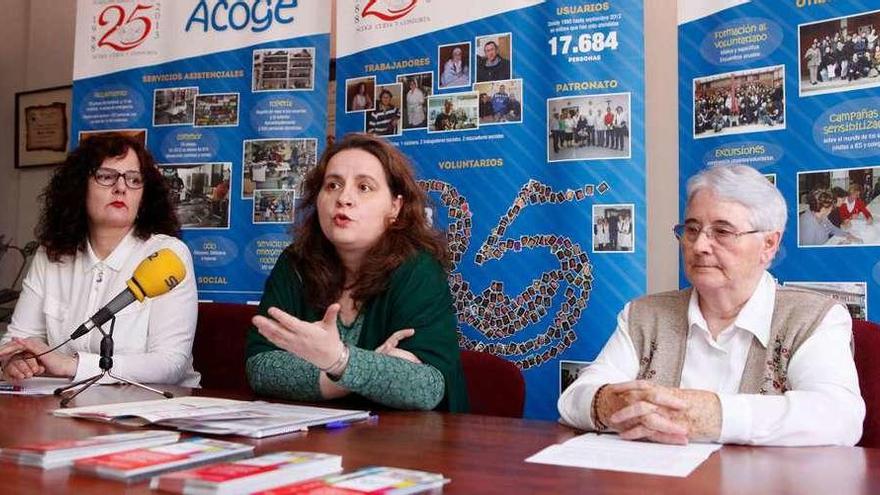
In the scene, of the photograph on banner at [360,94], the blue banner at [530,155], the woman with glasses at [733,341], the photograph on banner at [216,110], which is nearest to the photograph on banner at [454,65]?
the blue banner at [530,155]

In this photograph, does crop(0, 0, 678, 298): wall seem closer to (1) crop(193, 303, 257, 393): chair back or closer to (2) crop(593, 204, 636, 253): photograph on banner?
(1) crop(193, 303, 257, 393): chair back

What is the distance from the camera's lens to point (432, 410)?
1886 millimetres

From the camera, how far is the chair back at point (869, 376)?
5.96 ft

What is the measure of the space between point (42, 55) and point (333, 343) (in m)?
3.85

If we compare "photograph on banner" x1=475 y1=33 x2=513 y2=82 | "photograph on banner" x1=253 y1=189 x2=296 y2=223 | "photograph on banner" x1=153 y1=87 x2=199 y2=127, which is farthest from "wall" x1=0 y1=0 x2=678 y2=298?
"photograph on banner" x1=475 y1=33 x2=513 y2=82

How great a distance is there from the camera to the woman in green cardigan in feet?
5.87

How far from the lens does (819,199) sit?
2.53m

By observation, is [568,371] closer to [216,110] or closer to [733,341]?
[733,341]

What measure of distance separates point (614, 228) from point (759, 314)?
1.04m

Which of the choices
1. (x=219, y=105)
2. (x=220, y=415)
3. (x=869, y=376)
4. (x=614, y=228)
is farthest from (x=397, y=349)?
(x=219, y=105)

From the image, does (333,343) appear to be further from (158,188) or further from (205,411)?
(158,188)

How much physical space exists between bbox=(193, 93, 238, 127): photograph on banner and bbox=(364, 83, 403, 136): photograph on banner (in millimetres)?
722

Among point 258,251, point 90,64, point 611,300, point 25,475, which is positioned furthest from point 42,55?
point 25,475

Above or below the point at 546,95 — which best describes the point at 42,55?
above
